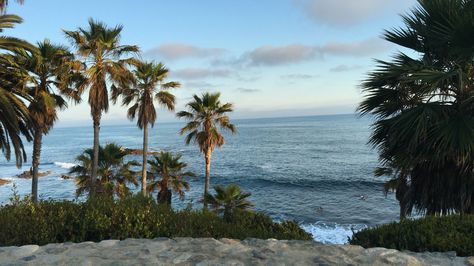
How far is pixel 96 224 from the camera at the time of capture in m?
6.38

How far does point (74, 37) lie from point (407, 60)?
16.8 metres

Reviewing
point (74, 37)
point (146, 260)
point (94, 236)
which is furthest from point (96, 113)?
point (146, 260)

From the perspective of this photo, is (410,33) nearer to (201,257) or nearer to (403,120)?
(403,120)

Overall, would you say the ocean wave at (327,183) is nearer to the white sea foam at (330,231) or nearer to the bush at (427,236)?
the white sea foam at (330,231)

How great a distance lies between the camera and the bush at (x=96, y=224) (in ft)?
20.4

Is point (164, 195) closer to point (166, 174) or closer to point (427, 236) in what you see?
point (166, 174)

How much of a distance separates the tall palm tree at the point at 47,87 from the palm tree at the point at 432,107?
604 inches

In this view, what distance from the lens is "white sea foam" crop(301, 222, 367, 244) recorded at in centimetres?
2734

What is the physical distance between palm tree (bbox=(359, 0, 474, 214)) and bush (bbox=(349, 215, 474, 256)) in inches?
109

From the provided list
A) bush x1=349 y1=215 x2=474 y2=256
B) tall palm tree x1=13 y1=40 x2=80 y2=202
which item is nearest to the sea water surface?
tall palm tree x1=13 y1=40 x2=80 y2=202

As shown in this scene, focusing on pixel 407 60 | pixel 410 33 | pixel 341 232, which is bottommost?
pixel 341 232

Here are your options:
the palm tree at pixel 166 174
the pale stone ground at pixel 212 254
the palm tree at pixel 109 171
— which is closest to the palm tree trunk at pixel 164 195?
the palm tree at pixel 166 174

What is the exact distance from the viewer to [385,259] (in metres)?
4.86

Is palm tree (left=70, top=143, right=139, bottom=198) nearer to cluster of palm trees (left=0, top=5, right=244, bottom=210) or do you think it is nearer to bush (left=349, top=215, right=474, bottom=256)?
cluster of palm trees (left=0, top=5, right=244, bottom=210)
